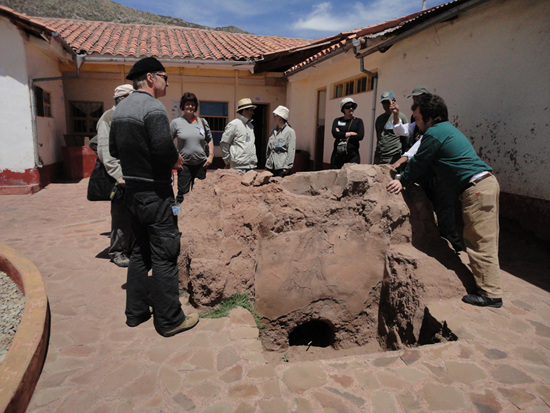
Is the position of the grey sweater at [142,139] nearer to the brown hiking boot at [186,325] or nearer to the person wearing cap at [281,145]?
the brown hiking boot at [186,325]

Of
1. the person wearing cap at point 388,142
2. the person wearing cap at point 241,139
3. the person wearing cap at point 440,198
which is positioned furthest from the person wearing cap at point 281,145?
the person wearing cap at point 440,198

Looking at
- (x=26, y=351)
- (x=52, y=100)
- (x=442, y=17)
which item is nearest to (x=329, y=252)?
(x=26, y=351)

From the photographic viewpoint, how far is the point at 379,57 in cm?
795

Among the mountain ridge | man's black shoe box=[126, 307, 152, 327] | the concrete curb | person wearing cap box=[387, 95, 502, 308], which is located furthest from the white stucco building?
the mountain ridge

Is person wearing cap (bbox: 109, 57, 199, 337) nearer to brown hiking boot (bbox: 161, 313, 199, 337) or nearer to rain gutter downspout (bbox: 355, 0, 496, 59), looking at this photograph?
brown hiking boot (bbox: 161, 313, 199, 337)

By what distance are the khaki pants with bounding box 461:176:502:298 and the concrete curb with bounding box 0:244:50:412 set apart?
3573mm

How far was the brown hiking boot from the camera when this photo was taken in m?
2.95

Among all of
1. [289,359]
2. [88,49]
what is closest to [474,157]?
[289,359]

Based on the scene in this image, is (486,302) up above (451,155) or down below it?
below

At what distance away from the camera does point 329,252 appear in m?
3.81

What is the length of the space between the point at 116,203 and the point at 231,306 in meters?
1.83

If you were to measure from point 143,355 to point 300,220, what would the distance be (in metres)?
1.93

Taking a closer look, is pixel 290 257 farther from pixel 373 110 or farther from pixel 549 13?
pixel 373 110

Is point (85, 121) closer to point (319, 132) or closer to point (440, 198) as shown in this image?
point (319, 132)
